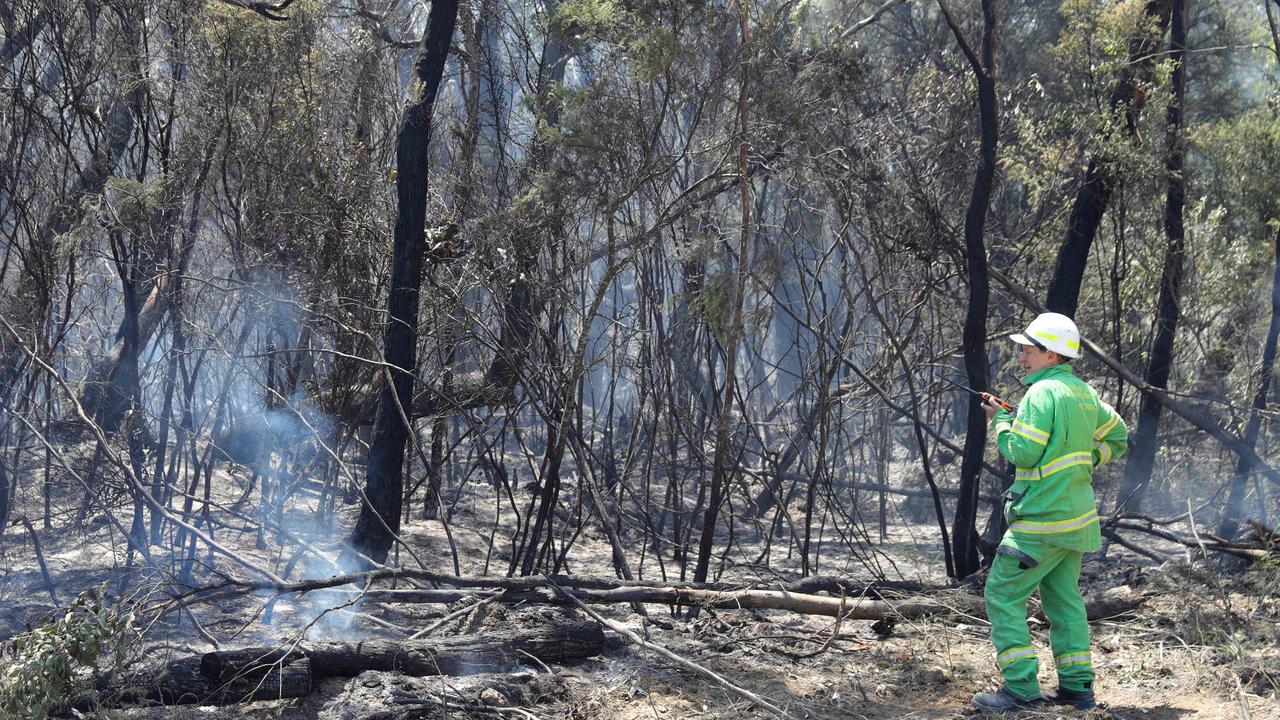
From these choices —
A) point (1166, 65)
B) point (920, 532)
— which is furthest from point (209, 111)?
point (920, 532)

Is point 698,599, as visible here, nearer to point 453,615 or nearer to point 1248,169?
point 453,615

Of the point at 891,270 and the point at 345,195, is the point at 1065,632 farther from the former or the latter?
the point at 345,195

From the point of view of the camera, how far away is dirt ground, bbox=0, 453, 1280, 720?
4520 millimetres

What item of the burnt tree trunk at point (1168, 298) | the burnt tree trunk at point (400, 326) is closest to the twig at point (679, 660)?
the burnt tree trunk at point (400, 326)

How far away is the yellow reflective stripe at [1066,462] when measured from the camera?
430 cm

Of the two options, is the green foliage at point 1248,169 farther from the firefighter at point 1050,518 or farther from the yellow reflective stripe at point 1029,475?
the yellow reflective stripe at point 1029,475

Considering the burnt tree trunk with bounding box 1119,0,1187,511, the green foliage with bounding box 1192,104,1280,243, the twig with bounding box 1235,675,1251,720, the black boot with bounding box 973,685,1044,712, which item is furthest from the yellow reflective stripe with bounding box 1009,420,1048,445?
the green foliage with bounding box 1192,104,1280,243

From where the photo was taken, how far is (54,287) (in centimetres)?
780

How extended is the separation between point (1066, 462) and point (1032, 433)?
19cm

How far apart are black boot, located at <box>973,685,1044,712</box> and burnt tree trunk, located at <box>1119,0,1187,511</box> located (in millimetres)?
5282

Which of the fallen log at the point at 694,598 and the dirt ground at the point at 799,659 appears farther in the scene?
the fallen log at the point at 694,598

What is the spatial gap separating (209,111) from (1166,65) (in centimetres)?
769

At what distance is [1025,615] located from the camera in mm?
4336

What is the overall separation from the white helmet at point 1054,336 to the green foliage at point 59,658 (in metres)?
4.17
